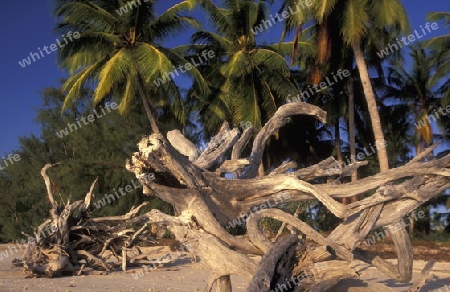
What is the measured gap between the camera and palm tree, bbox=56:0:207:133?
58.1 ft

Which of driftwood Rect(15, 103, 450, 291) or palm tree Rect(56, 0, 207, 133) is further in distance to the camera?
palm tree Rect(56, 0, 207, 133)

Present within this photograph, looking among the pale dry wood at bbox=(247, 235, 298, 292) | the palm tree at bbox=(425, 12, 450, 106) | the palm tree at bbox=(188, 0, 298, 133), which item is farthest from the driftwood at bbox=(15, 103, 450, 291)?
the palm tree at bbox=(425, 12, 450, 106)

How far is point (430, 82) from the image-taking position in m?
24.0

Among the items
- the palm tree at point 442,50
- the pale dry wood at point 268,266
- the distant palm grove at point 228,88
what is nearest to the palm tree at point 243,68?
the distant palm grove at point 228,88

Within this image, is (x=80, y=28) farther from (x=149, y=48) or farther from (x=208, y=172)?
(x=208, y=172)

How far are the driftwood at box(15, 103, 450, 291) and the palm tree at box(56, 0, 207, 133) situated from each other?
12316 millimetres

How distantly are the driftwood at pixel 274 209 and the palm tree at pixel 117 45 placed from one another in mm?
12316

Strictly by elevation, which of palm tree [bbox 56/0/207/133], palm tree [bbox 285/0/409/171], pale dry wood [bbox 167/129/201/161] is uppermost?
palm tree [bbox 56/0/207/133]

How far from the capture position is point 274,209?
4988 mm

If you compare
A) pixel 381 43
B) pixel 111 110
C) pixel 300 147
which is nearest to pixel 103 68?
pixel 111 110

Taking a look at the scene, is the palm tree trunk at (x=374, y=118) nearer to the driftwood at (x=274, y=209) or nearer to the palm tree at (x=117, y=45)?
the palm tree at (x=117, y=45)

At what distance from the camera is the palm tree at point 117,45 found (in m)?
17.7

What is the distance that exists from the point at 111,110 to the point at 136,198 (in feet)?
17.4

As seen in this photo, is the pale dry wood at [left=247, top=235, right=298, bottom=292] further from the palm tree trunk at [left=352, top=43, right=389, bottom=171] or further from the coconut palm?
the coconut palm
